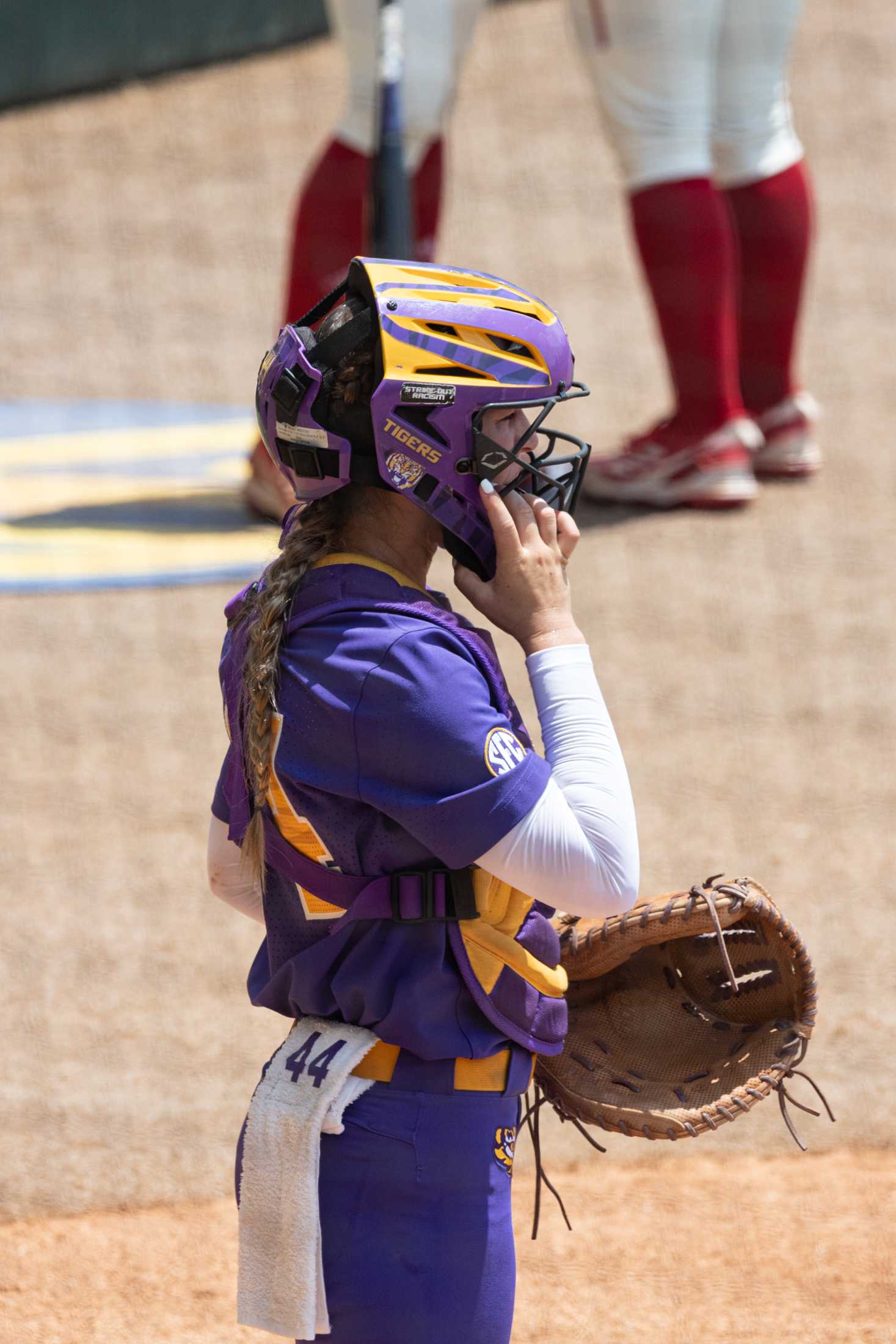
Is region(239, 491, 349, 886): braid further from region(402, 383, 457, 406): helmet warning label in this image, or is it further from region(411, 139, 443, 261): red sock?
region(411, 139, 443, 261): red sock

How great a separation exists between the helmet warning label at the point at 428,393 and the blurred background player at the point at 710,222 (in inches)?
143

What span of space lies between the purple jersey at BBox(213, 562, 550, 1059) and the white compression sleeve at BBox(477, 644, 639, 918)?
29mm

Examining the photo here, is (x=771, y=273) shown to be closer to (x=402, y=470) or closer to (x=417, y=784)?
(x=402, y=470)

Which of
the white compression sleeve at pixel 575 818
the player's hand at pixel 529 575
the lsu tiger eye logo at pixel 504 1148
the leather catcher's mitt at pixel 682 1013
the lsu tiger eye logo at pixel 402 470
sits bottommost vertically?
the leather catcher's mitt at pixel 682 1013

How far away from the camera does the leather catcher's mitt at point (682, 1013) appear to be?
6.37 ft

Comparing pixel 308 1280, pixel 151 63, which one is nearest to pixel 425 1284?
pixel 308 1280

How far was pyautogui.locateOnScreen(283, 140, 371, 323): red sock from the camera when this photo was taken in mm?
5160

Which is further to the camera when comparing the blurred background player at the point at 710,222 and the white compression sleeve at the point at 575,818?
the blurred background player at the point at 710,222

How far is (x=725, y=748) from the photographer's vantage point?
4.34 metres

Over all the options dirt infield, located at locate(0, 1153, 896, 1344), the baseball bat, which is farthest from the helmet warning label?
the baseball bat

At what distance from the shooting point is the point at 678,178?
5.07 metres

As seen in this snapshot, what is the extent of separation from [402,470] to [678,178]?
369cm

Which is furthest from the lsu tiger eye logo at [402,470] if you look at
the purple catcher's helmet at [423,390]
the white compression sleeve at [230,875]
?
the white compression sleeve at [230,875]

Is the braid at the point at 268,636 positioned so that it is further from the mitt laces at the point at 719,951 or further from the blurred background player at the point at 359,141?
the blurred background player at the point at 359,141
